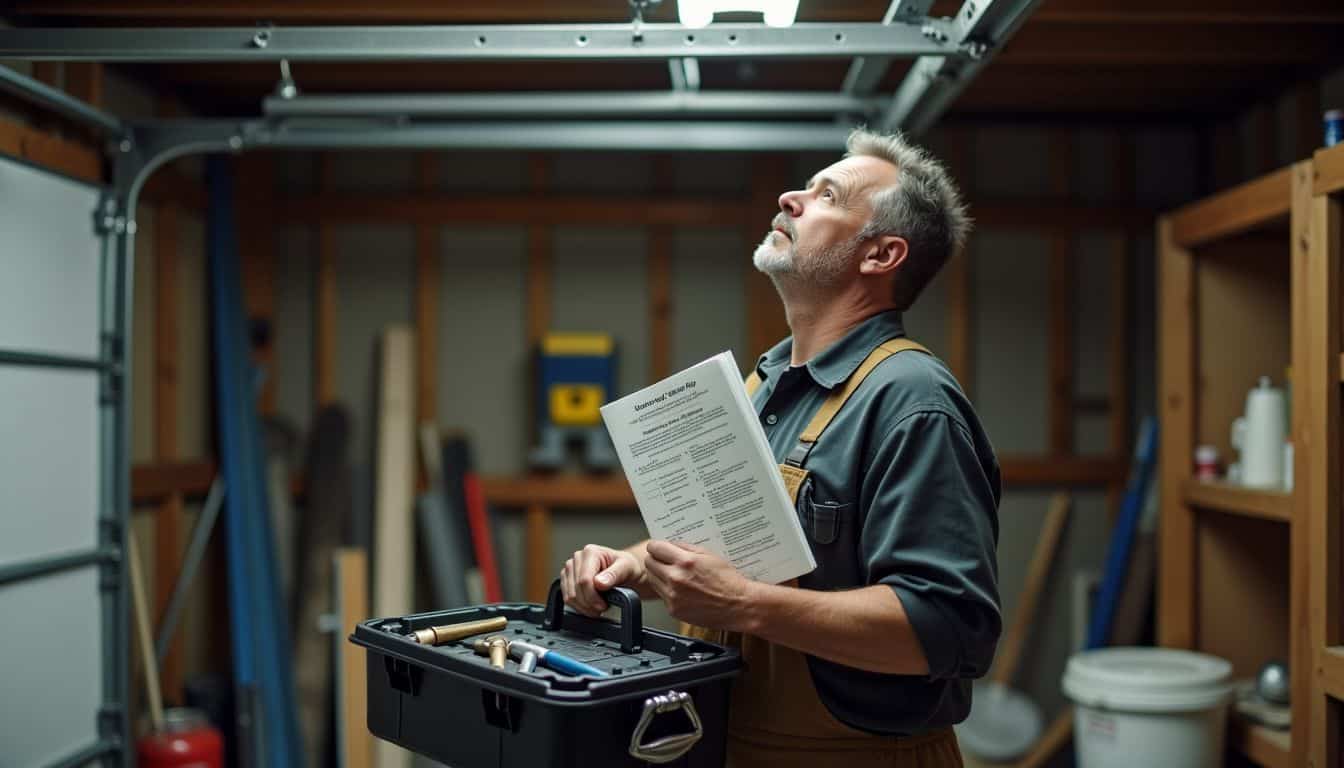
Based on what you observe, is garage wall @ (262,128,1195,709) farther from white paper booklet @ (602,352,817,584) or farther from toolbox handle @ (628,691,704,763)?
toolbox handle @ (628,691,704,763)

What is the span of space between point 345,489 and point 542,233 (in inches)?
47.8

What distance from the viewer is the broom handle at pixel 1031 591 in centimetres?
445

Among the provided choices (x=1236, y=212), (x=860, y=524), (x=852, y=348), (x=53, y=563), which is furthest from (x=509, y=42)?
(x=1236, y=212)

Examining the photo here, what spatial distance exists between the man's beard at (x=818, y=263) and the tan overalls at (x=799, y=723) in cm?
16

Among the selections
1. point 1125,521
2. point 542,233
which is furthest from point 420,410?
point 1125,521

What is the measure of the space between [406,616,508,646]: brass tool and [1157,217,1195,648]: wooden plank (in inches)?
98.4

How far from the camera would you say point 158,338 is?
3.99 m

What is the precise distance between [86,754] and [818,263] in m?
2.55

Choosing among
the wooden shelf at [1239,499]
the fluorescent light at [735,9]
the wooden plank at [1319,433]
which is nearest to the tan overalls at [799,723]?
the fluorescent light at [735,9]

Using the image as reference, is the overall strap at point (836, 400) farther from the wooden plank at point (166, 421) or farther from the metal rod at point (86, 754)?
the wooden plank at point (166, 421)

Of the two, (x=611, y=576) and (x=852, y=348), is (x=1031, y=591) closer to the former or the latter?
(x=852, y=348)

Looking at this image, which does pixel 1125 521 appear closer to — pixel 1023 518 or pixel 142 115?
pixel 1023 518

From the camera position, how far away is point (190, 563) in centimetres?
398

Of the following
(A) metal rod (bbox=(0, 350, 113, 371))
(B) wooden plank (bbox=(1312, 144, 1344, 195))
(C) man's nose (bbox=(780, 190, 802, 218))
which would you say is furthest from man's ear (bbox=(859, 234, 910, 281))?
(A) metal rod (bbox=(0, 350, 113, 371))
